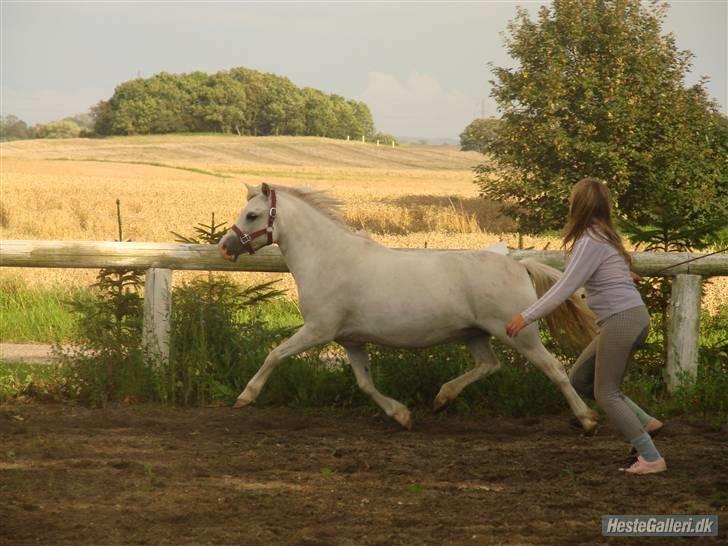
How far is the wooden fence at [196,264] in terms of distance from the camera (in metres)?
8.62

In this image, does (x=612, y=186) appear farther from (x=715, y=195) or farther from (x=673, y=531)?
(x=673, y=531)

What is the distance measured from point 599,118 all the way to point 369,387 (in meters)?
26.9

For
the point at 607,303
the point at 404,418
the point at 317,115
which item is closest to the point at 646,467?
the point at 607,303

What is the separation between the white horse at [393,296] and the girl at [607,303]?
1.13 meters

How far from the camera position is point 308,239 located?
26.0 feet

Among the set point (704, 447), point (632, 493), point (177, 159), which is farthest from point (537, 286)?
point (177, 159)

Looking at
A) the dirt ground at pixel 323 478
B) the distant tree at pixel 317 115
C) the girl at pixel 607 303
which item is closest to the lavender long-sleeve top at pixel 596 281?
the girl at pixel 607 303

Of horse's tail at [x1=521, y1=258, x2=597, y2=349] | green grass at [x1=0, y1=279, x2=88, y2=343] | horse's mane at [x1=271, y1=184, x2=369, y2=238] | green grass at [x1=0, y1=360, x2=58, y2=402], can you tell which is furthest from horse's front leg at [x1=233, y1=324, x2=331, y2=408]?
green grass at [x1=0, y1=279, x2=88, y2=343]

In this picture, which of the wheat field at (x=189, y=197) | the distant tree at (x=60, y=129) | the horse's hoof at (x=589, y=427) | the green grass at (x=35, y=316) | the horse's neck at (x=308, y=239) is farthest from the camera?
the distant tree at (x=60, y=129)

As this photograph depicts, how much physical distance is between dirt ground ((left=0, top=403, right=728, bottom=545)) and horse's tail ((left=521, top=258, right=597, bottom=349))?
664 millimetres

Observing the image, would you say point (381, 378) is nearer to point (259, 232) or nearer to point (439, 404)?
point (439, 404)

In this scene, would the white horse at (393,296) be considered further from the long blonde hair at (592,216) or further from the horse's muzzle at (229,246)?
the long blonde hair at (592,216)

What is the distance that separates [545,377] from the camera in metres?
8.30

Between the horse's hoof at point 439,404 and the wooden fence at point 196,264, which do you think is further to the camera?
the wooden fence at point 196,264
